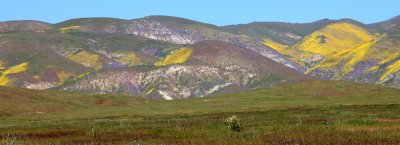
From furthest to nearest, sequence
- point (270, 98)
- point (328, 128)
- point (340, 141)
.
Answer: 1. point (270, 98)
2. point (328, 128)
3. point (340, 141)

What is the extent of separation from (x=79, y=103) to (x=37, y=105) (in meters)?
13.5

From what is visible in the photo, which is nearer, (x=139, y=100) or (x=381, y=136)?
(x=381, y=136)

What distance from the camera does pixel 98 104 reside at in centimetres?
13900

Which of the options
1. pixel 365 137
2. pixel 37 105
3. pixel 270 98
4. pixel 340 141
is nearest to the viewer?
pixel 340 141

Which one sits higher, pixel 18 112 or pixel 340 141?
pixel 340 141

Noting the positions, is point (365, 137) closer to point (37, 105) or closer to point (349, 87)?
point (37, 105)

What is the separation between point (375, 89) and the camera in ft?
476

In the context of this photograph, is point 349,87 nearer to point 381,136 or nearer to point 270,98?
point 270,98

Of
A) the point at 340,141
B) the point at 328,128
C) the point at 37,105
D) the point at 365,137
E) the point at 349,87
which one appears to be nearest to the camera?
the point at 340,141

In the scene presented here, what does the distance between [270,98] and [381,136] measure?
349 ft

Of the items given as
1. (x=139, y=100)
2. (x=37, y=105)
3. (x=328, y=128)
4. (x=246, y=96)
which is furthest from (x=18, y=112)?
(x=328, y=128)

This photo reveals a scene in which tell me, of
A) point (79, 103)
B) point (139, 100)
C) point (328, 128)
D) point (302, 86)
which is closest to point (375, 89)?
point (302, 86)

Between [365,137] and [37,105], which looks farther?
[37,105]

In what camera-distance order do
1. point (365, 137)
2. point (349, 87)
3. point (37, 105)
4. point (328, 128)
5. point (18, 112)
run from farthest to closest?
point (349, 87), point (37, 105), point (18, 112), point (328, 128), point (365, 137)
